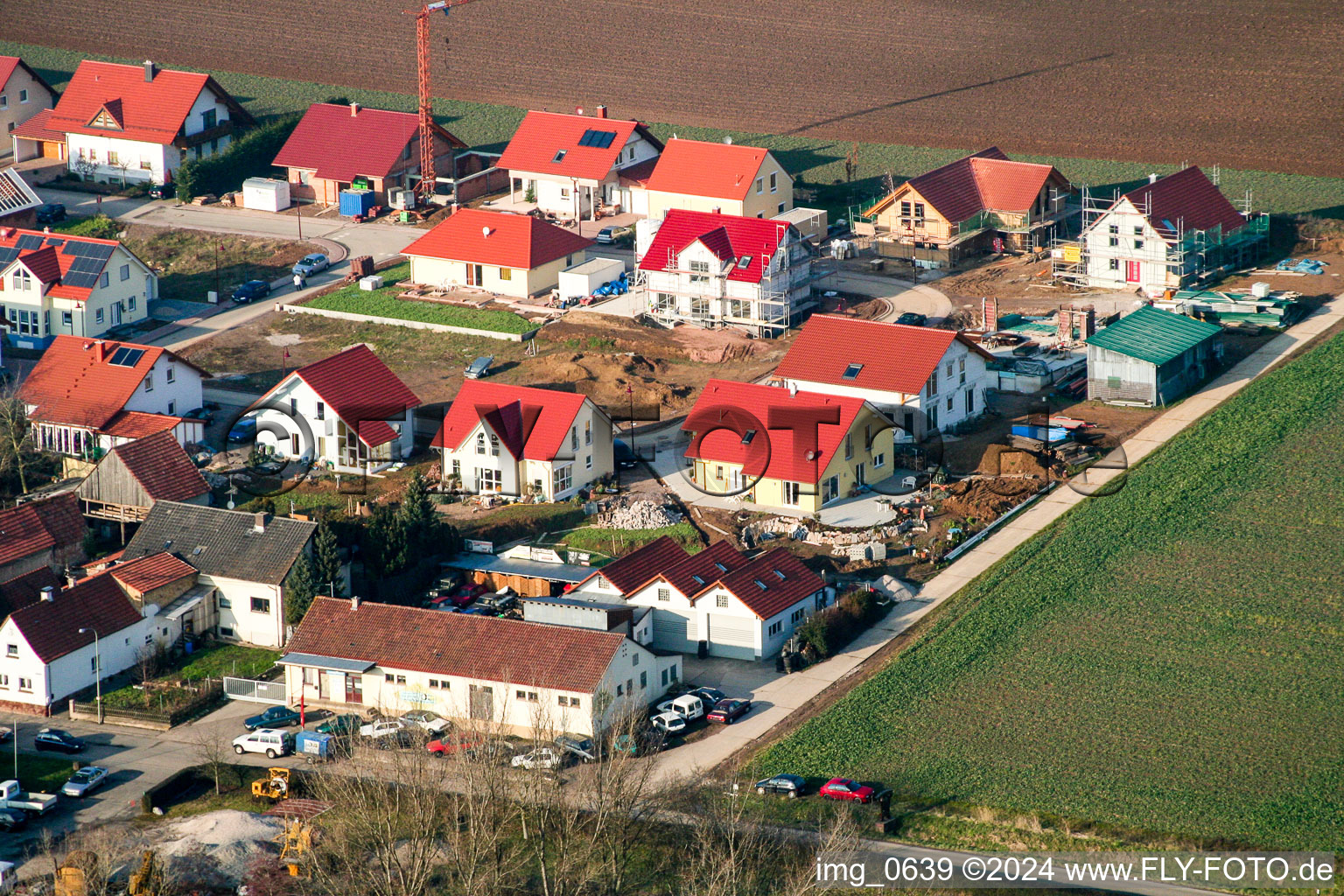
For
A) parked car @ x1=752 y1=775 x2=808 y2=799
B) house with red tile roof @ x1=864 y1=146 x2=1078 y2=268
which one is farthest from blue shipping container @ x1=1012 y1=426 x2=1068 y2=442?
parked car @ x1=752 y1=775 x2=808 y2=799

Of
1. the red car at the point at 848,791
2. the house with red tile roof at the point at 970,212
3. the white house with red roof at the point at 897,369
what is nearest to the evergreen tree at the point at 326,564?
the red car at the point at 848,791

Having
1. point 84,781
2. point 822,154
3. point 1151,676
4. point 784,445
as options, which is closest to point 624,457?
point 784,445

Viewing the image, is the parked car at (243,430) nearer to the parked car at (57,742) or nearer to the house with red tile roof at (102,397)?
the house with red tile roof at (102,397)

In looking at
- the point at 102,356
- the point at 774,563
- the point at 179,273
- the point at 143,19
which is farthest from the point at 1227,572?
the point at 143,19

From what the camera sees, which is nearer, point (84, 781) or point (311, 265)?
point (84, 781)

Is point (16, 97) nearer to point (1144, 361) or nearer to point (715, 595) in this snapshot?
point (1144, 361)

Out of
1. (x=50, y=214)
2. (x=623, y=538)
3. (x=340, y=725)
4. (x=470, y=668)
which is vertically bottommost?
(x=340, y=725)

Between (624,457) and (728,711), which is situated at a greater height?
(624,457)
